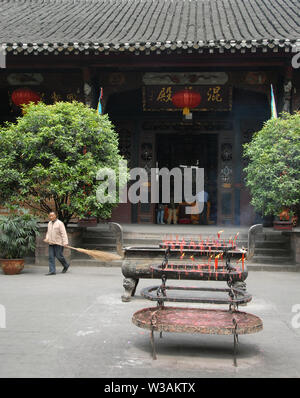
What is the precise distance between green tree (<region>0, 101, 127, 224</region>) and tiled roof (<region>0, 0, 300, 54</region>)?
5.82 ft

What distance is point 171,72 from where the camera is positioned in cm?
1104

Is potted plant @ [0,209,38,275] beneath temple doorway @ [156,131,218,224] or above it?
beneath

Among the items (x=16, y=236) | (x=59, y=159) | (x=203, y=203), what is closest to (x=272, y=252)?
(x=203, y=203)

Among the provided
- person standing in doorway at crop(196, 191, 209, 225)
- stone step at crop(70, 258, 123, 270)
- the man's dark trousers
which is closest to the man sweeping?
the man's dark trousers

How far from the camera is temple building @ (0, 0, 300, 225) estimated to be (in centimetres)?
997

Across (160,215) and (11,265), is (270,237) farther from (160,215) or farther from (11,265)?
(11,265)

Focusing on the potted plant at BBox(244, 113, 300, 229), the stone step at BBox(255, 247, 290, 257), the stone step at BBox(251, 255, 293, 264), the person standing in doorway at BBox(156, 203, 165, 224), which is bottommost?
the stone step at BBox(251, 255, 293, 264)

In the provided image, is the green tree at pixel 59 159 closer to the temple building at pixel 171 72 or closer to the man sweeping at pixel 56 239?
the man sweeping at pixel 56 239

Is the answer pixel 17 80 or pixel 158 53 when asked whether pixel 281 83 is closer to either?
pixel 158 53

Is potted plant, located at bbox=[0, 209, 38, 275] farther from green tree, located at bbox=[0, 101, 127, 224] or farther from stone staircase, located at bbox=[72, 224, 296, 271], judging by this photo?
stone staircase, located at bbox=[72, 224, 296, 271]

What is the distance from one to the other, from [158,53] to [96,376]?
7.59 m

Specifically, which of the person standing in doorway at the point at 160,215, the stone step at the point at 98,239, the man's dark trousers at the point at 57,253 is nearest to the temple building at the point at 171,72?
the person standing in doorway at the point at 160,215

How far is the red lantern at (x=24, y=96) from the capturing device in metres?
11.2

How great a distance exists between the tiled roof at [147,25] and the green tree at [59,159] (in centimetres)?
177
